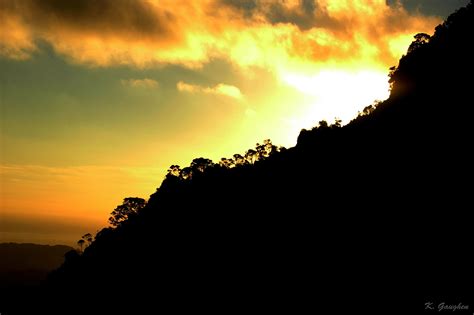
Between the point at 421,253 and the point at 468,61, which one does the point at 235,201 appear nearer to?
the point at 421,253

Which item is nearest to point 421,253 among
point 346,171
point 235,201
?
point 346,171

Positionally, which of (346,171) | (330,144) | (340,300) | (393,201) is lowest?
(340,300)

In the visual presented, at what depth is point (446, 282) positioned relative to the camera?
41.3m

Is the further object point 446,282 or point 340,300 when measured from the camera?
point 340,300

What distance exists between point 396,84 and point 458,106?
2896 cm

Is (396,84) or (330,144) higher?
(396,84)

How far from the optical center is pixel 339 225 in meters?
58.6

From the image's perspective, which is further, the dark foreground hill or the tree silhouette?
the tree silhouette

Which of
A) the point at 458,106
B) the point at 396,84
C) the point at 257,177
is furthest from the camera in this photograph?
the point at 257,177

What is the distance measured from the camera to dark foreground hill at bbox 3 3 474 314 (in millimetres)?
46594

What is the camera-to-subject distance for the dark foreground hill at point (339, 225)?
153 feet

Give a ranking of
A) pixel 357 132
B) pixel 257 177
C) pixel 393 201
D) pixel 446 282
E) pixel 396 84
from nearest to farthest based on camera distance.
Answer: pixel 446 282 < pixel 393 201 < pixel 357 132 < pixel 396 84 < pixel 257 177

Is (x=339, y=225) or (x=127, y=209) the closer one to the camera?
(x=339, y=225)

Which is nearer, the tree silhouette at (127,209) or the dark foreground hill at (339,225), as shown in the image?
the dark foreground hill at (339,225)
